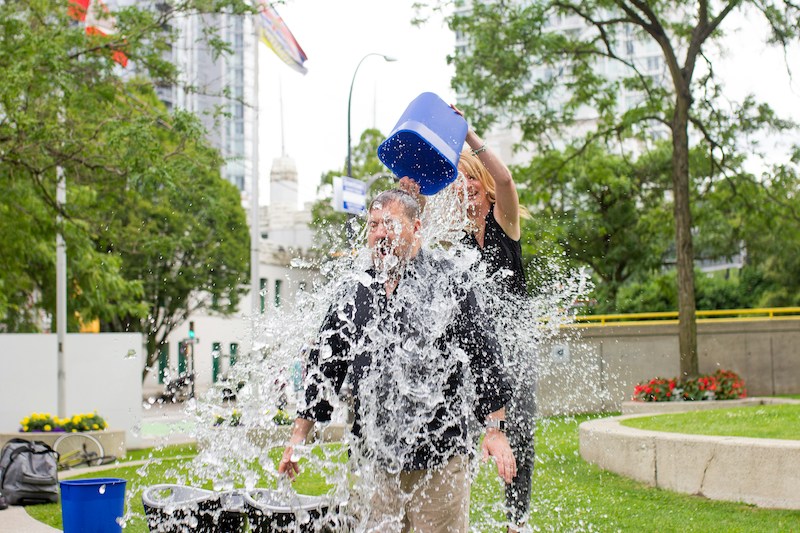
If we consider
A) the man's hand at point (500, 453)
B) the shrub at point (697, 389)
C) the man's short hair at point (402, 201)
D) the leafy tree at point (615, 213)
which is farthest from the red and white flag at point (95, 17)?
the leafy tree at point (615, 213)

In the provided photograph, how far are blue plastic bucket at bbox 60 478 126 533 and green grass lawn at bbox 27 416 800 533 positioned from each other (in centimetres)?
17

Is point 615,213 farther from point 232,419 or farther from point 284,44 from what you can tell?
point 232,419

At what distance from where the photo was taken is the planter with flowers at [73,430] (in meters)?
13.2

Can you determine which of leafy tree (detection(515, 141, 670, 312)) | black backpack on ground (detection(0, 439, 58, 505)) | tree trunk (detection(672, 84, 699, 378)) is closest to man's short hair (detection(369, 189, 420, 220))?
black backpack on ground (detection(0, 439, 58, 505))

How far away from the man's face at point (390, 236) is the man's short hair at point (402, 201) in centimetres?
1

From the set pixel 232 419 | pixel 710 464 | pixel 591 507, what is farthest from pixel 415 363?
pixel 710 464

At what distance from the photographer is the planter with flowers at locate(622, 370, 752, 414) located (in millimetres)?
13883

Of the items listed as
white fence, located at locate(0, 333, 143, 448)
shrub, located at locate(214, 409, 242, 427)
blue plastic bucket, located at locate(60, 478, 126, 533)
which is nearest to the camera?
shrub, located at locate(214, 409, 242, 427)

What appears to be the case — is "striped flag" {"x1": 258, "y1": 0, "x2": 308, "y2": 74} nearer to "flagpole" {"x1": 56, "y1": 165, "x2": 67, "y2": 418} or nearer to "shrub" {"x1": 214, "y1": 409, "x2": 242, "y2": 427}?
"flagpole" {"x1": 56, "y1": 165, "x2": 67, "y2": 418}

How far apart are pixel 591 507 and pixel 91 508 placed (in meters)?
3.27

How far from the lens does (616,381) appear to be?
742 inches

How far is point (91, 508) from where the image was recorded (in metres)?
5.61

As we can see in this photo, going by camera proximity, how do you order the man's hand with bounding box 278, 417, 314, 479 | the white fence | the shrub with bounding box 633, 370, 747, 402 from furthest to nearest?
the white fence → the shrub with bounding box 633, 370, 747, 402 → the man's hand with bounding box 278, 417, 314, 479

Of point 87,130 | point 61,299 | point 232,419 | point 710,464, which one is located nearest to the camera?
point 232,419
